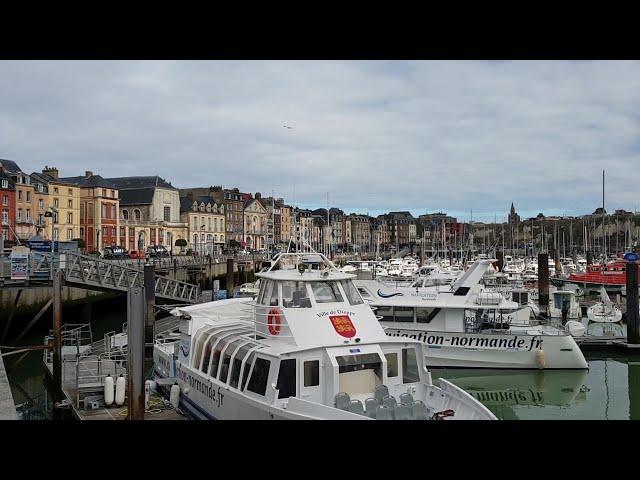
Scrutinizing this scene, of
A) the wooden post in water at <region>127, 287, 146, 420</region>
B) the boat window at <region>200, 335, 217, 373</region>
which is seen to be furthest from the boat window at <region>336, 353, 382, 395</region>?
the boat window at <region>200, 335, 217, 373</region>

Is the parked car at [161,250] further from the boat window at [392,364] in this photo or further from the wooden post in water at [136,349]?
the boat window at [392,364]

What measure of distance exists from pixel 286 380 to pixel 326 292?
2536 mm

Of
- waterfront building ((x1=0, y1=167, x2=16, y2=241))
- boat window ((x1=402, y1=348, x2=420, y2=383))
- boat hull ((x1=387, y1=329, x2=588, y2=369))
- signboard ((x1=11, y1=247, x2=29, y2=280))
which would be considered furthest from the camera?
waterfront building ((x1=0, y1=167, x2=16, y2=241))

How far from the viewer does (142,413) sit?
38.9ft

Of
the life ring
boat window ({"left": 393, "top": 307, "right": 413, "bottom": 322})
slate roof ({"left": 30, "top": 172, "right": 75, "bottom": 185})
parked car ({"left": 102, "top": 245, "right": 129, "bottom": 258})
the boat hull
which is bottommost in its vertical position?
the boat hull

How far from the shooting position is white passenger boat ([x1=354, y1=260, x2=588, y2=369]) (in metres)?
22.7

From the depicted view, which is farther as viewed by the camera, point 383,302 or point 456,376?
point 383,302

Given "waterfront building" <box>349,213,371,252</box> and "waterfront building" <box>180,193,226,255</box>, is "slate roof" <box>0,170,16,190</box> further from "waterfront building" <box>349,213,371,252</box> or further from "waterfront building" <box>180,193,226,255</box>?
"waterfront building" <box>349,213,371,252</box>

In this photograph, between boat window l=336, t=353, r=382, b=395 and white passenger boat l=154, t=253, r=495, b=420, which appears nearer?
white passenger boat l=154, t=253, r=495, b=420

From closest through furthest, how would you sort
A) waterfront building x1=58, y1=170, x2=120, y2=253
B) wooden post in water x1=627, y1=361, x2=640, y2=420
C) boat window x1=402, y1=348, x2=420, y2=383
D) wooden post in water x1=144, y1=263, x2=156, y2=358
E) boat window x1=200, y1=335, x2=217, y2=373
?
1. boat window x1=402, y1=348, x2=420, y2=383
2. boat window x1=200, y1=335, x2=217, y2=373
3. wooden post in water x1=627, y1=361, x2=640, y2=420
4. wooden post in water x1=144, y1=263, x2=156, y2=358
5. waterfront building x1=58, y1=170, x2=120, y2=253

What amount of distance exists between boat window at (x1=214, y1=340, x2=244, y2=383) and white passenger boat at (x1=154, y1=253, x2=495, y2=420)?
0.9 inches

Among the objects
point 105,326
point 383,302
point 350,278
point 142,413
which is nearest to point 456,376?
point 383,302
